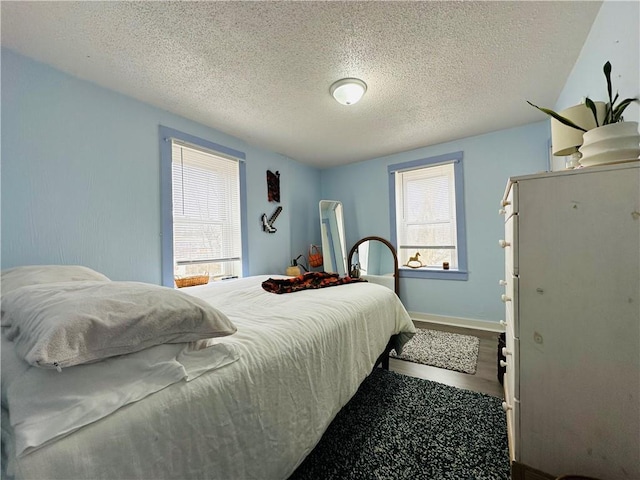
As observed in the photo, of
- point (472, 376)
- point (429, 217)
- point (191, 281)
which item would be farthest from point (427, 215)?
point (191, 281)

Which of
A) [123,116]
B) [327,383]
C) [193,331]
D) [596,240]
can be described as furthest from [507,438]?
[123,116]

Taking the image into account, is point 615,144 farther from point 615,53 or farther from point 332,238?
point 332,238

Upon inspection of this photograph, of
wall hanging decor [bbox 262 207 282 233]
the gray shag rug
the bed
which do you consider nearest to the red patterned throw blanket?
the bed

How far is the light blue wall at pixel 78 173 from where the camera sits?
1.61 m

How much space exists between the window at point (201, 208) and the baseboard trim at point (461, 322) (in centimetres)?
258

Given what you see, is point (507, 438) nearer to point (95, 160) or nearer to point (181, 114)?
point (95, 160)

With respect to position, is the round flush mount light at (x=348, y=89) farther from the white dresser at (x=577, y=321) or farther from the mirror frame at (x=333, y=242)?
the mirror frame at (x=333, y=242)

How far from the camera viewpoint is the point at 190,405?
2.40 ft

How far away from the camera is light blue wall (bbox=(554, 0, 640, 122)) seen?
1.15m

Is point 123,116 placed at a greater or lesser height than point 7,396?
greater

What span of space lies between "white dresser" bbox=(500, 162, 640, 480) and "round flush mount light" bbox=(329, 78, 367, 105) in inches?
58.1

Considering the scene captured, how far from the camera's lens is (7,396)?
0.56m

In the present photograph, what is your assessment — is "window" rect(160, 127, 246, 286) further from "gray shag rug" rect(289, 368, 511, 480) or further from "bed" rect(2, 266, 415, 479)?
"gray shag rug" rect(289, 368, 511, 480)

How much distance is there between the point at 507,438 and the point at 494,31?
7.89ft
